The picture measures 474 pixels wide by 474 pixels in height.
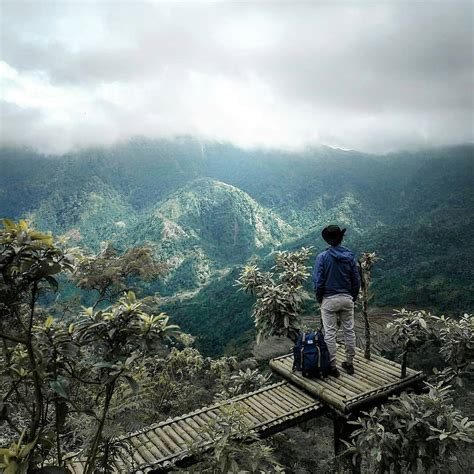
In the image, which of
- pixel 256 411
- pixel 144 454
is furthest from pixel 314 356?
pixel 144 454

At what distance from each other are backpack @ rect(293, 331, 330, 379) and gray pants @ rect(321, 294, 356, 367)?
10cm

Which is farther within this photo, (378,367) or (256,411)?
(378,367)

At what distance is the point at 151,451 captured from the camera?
4602mm

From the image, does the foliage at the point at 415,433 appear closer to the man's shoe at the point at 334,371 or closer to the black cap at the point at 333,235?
the man's shoe at the point at 334,371

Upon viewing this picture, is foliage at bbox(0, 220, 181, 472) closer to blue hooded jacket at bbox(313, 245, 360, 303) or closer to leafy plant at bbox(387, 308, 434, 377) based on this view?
blue hooded jacket at bbox(313, 245, 360, 303)

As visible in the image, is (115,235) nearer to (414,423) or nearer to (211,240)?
(211,240)

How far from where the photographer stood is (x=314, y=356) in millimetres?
5781

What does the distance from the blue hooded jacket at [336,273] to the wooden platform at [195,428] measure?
5.39 feet

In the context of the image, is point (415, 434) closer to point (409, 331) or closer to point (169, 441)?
point (409, 331)

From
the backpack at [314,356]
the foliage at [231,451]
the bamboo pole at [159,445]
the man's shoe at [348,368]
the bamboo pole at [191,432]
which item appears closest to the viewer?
the foliage at [231,451]

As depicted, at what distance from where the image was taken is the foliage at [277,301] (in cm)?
728

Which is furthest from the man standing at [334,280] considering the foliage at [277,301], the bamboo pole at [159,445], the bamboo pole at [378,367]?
the bamboo pole at [159,445]

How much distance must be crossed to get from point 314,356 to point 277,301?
62.3 inches

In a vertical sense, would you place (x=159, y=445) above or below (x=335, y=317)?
below
